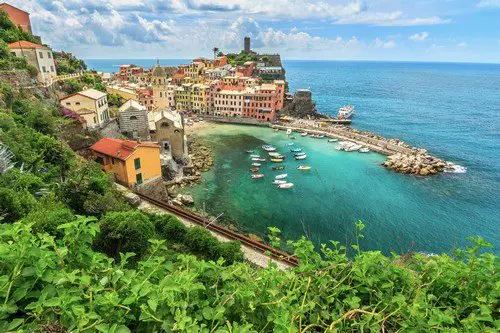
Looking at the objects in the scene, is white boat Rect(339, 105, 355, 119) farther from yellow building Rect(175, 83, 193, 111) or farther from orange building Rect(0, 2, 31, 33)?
orange building Rect(0, 2, 31, 33)

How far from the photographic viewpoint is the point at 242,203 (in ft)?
105

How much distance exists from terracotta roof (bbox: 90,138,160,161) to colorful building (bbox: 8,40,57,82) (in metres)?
Result: 15.3

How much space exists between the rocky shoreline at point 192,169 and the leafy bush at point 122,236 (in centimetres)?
1524

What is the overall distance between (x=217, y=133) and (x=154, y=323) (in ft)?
185

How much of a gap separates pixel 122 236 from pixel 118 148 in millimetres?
14229

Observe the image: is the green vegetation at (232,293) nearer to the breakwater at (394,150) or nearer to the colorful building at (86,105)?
the colorful building at (86,105)

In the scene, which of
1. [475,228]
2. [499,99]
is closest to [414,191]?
[475,228]

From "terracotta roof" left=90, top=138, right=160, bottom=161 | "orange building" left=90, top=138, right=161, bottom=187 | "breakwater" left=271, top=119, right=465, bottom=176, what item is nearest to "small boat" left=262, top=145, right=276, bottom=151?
"breakwater" left=271, top=119, right=465, bottom=176

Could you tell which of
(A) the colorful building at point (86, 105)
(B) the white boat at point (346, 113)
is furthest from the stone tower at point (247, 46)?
(A) the colorful building at point (86, 105)

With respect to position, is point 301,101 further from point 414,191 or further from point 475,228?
point 475,228

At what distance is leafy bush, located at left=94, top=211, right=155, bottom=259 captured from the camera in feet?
46.9

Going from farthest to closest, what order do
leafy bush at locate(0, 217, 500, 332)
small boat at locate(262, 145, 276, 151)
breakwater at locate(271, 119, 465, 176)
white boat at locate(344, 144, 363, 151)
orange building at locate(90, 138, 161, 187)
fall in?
white boat at locate(344, 144, 363, 151) < small boat at locate(262, 145, 276, 151) < breakwater at locate(271, 119, 465, 176) < orange building at locate(90, 138, 161, 187) < leafy bush at locate(0, 217, 500, 332)

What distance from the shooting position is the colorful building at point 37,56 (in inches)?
1396

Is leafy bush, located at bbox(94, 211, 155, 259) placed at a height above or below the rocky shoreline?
above
